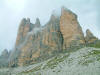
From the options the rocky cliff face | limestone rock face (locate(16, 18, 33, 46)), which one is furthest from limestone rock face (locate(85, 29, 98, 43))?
limestone rock face (locate(16, 18, 33, 46))

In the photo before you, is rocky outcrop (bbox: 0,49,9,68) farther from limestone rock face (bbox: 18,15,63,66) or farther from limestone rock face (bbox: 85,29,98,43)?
limestone rock face (bbox: 85,29,98,43)

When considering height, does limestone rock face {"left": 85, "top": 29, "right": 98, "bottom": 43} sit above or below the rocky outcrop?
above

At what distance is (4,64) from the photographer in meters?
137

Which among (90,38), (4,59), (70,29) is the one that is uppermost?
(70,29)

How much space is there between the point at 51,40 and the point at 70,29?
16469mm

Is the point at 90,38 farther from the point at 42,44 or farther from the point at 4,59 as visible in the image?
the point at 4,59

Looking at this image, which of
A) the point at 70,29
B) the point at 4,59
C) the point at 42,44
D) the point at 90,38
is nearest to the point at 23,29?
the point at 4,59

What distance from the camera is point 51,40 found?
117 meters

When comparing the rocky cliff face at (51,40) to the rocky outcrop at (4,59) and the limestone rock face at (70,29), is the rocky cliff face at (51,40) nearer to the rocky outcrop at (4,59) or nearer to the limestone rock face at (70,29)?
the limestone rock face at (70,29)

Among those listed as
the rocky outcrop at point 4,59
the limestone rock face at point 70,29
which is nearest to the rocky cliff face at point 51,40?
the limestone rock face at point 70,29

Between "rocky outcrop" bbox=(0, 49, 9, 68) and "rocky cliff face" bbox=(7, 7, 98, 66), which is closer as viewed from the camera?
"rocky cliff face" bbox=(7, 7, 98, 66)

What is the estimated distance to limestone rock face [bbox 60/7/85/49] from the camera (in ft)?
335

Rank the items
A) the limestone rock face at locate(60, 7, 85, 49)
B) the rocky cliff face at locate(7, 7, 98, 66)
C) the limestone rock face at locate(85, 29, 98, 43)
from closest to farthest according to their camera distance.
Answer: the limestone rock face at locate(60, 7, 85, 49) → the limestone rock face at locate(85, 29, 98, 43) → the rocky cliff face at locate(7, 7, 98, 66)

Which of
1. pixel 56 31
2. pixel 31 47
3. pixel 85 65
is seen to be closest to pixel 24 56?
pixel 31 47
